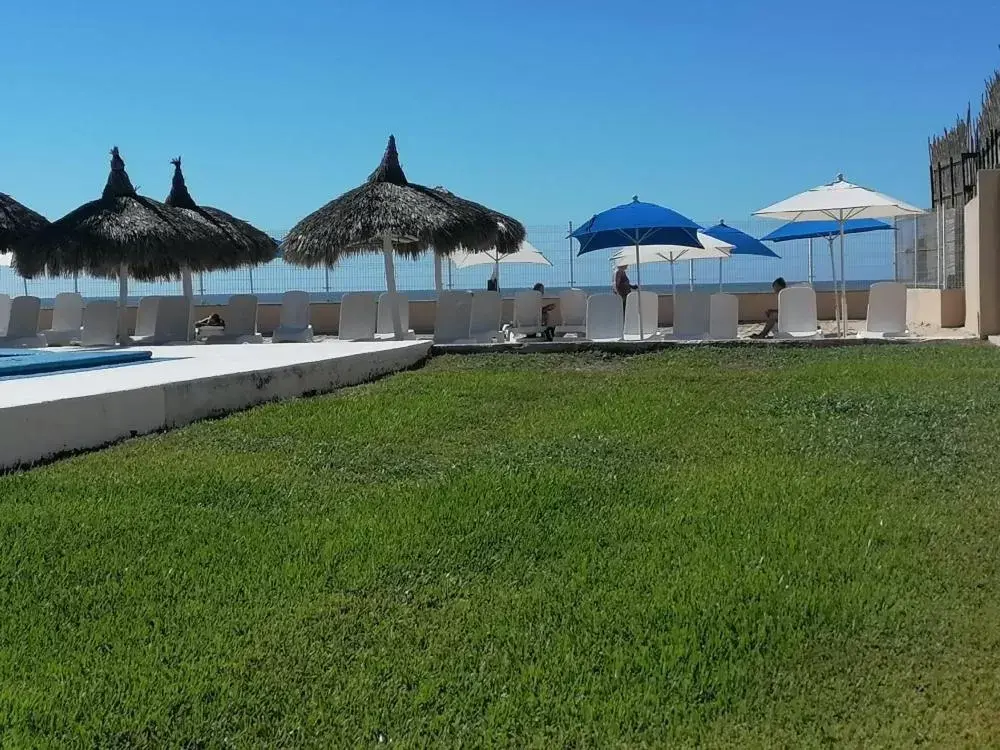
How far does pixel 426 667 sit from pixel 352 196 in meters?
14.1

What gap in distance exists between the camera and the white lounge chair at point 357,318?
1653 centimetres

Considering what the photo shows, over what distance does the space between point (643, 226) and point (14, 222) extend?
10.2 metres

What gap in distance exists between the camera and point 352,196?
55.9 ft

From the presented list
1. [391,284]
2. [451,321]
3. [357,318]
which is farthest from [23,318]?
[451,321]

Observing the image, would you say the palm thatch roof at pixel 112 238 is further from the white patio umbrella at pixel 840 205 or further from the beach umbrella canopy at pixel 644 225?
the white patio umbrella at pixel 840 205

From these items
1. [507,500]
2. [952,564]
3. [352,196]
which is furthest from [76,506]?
[352,196]

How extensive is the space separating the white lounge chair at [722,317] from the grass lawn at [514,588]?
698 cm

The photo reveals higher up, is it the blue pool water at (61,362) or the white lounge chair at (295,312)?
the white lounge chair at (295,312)

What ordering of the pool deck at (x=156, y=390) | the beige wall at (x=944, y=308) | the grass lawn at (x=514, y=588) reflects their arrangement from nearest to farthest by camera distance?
the grass lawn at (x=514, y=588)
the pool deck at (x=156, y=390)
the beige wall at (x=944, y=308)

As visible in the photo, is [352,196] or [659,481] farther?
[352,196]

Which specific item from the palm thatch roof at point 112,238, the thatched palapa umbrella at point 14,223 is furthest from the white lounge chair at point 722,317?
the thatched palapa umbrella at point 14,223

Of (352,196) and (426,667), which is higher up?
(352,196)

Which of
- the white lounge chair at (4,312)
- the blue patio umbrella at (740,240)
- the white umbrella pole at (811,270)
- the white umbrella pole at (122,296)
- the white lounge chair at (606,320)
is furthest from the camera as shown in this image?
the white umbrella pole at (811,270)

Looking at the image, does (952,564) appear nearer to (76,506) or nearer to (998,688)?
(998,688)
